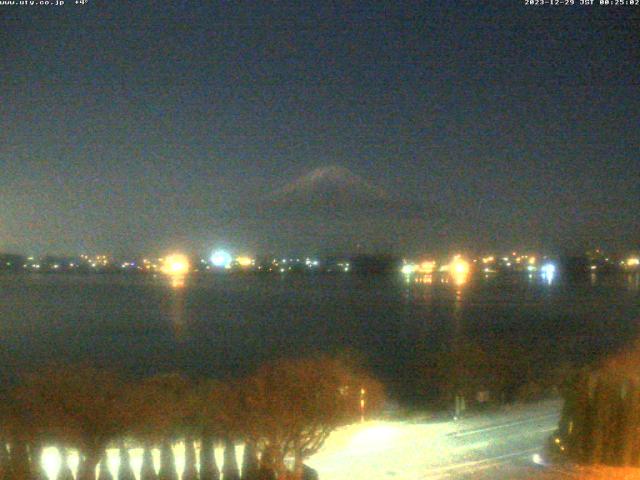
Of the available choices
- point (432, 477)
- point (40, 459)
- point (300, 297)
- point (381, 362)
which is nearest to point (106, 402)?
point (40, 459)

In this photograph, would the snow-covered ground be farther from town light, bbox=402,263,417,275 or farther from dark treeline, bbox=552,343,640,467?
town light, bbox=402,263,417,275

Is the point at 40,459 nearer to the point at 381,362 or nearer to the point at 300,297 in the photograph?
the point at 381,362

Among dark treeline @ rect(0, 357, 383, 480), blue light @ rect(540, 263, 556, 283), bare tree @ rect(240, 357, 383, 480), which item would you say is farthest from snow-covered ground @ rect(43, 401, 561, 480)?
blue light @ rect(540, 263, 556, 283)

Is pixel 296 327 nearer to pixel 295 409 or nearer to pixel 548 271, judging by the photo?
pixel 295 409

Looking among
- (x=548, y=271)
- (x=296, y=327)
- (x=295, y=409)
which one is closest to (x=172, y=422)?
(x=295, y=409)

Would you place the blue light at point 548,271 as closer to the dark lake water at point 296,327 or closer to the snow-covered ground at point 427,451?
the dark lake water at point 296,327

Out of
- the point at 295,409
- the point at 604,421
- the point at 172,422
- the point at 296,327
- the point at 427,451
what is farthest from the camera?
the point at 296,327
